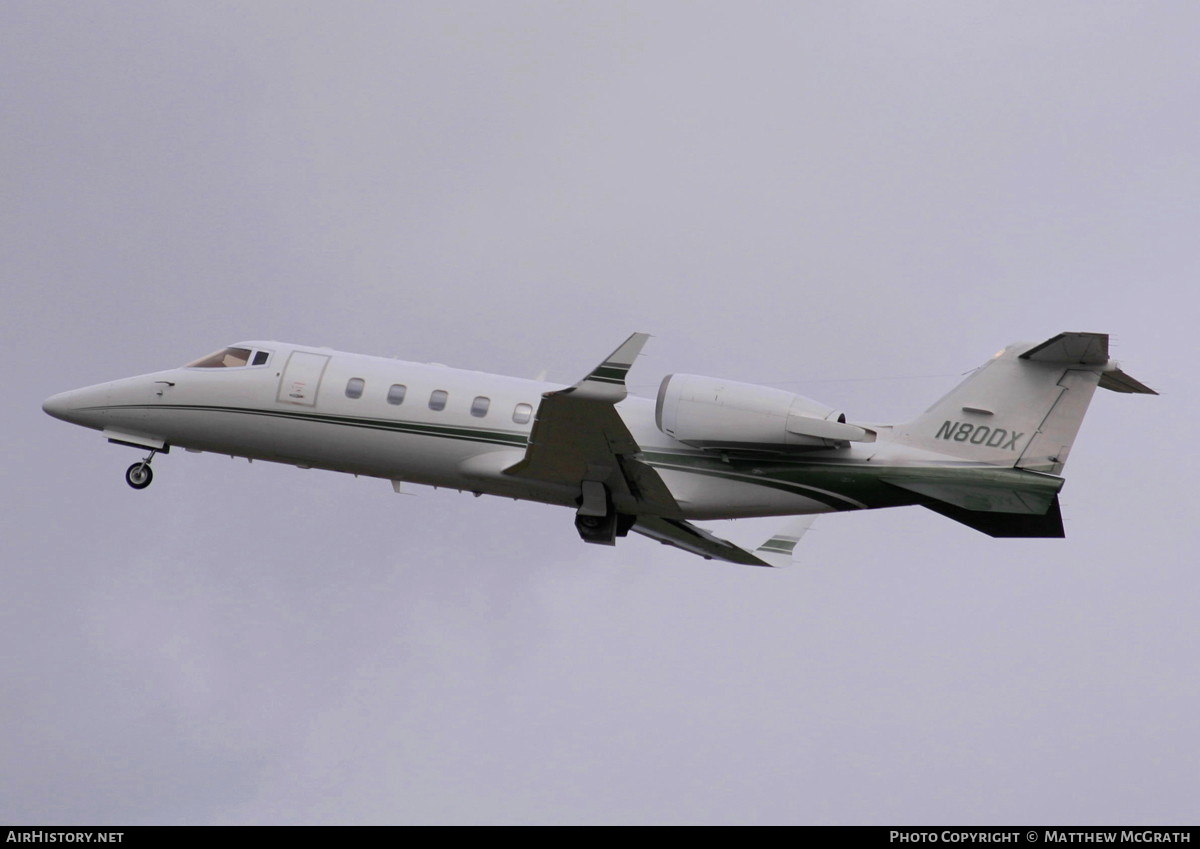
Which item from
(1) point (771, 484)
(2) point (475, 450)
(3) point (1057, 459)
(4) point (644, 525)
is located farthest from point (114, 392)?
(3) point (1057, 459)

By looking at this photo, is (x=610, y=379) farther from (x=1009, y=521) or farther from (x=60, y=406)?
(x=60, y=406)

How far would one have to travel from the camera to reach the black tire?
2619cm

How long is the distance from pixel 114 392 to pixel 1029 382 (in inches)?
611

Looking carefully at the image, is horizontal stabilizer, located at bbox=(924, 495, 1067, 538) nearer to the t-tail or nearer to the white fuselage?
the t-tail

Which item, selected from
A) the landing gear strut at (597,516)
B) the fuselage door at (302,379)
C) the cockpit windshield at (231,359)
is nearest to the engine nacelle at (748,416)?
the landing gear strut at (597,516)

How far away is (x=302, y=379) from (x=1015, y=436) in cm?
1157

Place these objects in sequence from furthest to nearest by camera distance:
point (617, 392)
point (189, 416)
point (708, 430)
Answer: point (189, 416)
point (708, 430)
point (617, 392)

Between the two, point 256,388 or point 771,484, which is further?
point 256,388

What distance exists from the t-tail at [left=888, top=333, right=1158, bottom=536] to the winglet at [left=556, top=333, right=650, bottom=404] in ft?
16.8

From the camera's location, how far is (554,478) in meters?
23.2

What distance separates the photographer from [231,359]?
25688mm

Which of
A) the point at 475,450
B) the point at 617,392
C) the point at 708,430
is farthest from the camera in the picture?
the point at 475,450

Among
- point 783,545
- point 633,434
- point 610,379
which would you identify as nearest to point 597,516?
point 633,434

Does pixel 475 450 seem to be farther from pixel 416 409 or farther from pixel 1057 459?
pixel 1057 459
